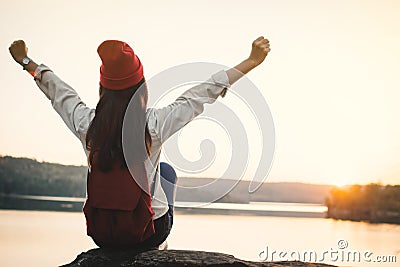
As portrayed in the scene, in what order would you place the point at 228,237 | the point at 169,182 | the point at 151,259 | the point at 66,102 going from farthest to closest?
the point at 228,237 < the point at 169,182 < the point at 66,102 < the point at 151,259

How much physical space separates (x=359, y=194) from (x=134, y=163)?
9.27 feet

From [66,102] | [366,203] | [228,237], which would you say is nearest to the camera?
[66,102]

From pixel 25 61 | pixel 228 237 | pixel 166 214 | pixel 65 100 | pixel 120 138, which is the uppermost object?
pixel 25 61

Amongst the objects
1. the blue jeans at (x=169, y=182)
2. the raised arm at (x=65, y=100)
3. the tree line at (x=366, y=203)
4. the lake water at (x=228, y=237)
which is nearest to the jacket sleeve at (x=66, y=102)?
the raised arm at (x=65, y=100)

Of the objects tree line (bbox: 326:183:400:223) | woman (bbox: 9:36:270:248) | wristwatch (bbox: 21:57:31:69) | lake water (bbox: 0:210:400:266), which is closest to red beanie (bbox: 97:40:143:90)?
woman (bbox: 9:36:270:248)

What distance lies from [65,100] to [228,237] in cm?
190

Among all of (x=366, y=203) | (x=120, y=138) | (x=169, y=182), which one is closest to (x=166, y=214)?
(x=169, y=182)

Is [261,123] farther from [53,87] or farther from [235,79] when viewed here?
[53,87]

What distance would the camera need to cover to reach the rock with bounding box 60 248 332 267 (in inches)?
62.4

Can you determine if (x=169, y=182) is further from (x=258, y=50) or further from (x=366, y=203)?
(x=366, y=203)

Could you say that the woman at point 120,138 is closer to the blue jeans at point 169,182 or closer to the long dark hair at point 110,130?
the long dark hair at point 110,130

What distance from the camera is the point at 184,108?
1631 mm

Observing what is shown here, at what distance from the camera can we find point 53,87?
173 cm

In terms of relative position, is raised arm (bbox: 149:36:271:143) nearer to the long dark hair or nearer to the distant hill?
the long dark hair
